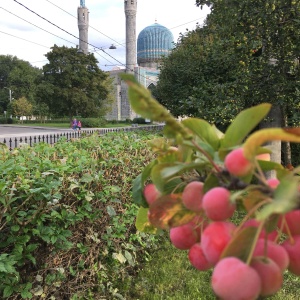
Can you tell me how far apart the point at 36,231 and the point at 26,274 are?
46 centimetres

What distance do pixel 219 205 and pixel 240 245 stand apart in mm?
63

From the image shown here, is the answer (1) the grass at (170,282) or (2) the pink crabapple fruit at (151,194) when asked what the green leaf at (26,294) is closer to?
(1) the grass at (170,282)

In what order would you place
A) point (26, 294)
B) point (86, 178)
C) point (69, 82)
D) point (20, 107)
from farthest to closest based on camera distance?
point (20, 107) → point (69, 82) → point (86, 178) → point (26, 294)

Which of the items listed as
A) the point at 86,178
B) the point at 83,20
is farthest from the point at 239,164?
the point at 83,20

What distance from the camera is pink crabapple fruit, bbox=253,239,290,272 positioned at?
474 mm

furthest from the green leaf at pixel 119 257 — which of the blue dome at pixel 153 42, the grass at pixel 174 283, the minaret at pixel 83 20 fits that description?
the minaret at pixel 83 20

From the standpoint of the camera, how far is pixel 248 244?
1.53 ft

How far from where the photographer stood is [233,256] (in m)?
0.46

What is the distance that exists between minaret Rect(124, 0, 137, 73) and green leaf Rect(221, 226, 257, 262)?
51858 mm

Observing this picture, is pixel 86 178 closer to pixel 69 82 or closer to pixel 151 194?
pixel 151 194

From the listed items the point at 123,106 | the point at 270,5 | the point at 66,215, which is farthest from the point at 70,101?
the point at 66,215

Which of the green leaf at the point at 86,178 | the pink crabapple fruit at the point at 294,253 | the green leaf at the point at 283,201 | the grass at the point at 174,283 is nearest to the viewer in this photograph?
the green leaf at the point at 283,201

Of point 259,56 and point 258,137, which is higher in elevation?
point 259,56

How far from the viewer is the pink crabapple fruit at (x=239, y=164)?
0.49m
